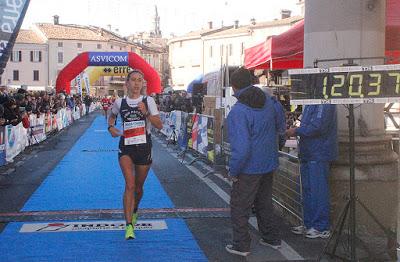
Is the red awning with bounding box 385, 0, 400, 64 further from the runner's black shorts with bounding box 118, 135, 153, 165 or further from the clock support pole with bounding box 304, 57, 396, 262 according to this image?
the runner's black shorts with bounding box 118, 135, 153, 165

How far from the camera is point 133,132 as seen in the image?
604cm

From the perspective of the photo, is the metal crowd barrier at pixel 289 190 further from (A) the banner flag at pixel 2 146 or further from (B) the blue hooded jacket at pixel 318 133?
(A) the banner flag at pixel 2 146

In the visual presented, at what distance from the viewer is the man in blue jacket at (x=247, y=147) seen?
528 centimetres

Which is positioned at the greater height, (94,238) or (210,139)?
(210,139)

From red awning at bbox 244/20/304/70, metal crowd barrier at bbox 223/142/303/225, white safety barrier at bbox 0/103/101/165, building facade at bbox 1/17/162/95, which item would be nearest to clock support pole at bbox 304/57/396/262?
metal crowd barrier at bbox 223/142/303/225

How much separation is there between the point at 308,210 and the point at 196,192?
3234 millimetres

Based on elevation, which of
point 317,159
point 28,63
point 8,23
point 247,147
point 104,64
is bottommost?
point 317,159

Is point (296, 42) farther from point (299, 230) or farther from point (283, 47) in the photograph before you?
point (299, 230)

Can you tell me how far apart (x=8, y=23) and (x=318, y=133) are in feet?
18.4

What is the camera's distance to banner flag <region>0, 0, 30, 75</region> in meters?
8.87

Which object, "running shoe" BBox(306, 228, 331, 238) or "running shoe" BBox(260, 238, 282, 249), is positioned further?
"running shoe" BBox(306, 228, 331, 238)

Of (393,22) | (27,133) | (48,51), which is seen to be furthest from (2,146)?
(48,51)

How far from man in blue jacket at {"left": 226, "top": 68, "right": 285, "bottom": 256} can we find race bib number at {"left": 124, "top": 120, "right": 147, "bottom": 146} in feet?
3.86

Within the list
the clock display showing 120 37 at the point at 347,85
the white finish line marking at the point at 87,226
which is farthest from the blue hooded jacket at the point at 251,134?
the white finish line marking at the point at 87,226
